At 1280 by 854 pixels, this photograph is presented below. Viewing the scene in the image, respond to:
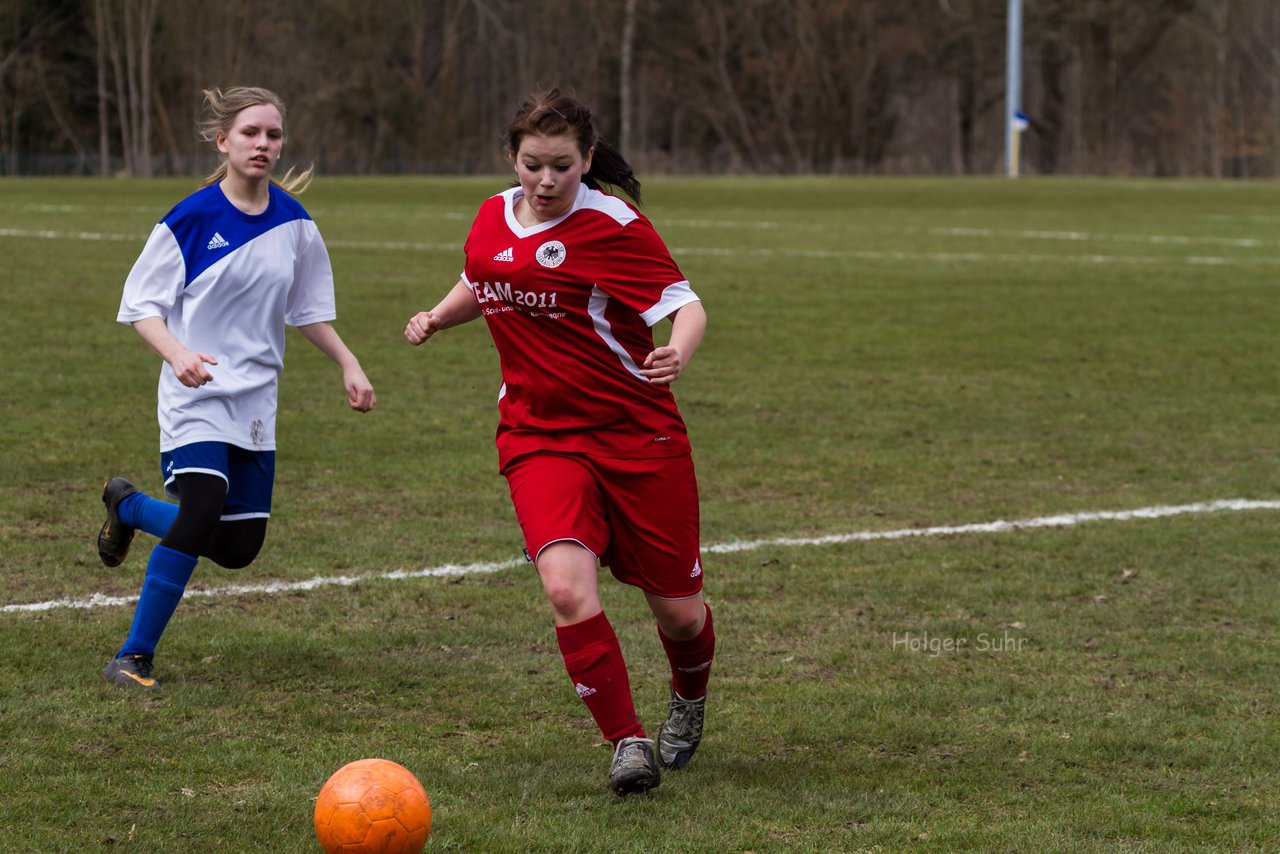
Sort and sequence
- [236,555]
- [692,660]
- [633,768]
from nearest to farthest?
[633,768] < [692,660] < [236,555]

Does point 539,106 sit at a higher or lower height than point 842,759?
higher

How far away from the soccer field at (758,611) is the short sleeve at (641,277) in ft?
4.11

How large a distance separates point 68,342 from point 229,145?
819cm

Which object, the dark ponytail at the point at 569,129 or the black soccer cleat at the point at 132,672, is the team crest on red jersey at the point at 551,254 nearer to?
the dark ponytail at the point at 569,129

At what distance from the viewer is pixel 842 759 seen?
4.66 metres

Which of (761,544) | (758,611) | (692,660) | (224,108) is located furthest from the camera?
(761,544)

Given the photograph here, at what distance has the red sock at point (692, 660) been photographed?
466 cm

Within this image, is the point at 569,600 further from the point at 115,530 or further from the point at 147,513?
the point at 115,530

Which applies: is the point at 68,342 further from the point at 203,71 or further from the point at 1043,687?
the point at 203,71

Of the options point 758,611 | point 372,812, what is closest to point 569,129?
point 372,812

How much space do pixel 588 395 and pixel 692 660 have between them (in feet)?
2.68

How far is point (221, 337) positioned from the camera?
5.20 m

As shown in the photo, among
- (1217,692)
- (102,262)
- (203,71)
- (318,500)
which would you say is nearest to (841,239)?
(102,262)

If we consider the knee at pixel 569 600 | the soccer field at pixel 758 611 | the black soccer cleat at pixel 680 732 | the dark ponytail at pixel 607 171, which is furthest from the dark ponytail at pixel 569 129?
the soccer field at pixel 758 611
